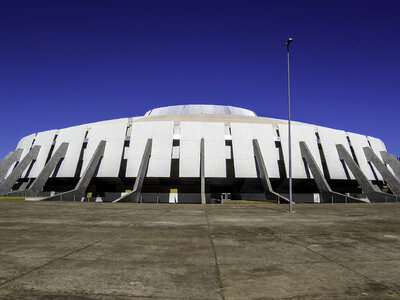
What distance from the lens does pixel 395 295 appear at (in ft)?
9.98

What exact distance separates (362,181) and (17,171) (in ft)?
135

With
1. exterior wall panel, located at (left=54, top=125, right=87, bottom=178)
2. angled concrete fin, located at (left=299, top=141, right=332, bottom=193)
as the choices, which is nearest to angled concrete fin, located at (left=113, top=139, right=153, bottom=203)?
exterior wall panel, located at (left=54, top=125, right=87, bottom=178)

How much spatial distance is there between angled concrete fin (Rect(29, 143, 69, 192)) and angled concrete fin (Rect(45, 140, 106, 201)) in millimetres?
5200

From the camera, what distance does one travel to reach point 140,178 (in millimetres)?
27547

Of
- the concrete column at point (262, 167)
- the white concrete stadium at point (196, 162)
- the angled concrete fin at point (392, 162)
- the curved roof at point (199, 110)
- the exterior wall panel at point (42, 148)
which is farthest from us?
the curved roof at point (199, 110)

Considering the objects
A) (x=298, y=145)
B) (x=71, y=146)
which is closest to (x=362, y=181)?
(x=298, y=145)

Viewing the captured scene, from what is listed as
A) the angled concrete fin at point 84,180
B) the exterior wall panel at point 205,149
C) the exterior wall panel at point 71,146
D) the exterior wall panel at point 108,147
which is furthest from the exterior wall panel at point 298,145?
the exterior wall panel at point 71,146

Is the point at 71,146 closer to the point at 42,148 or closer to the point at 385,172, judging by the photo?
the point at 42,148

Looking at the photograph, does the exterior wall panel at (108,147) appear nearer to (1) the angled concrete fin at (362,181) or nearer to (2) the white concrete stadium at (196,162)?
(2) the white concrete stadium at (196,162)

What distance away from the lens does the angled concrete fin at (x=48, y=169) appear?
29136 mm

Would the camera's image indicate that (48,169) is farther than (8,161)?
No

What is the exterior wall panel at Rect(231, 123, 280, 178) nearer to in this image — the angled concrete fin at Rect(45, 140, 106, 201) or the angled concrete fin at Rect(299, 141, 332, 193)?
the angled concrete fin at Rect(299, 141, 332, 193)

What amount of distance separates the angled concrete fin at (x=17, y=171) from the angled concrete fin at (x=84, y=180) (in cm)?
1019

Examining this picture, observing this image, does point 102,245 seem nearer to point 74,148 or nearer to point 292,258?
point 292,258
